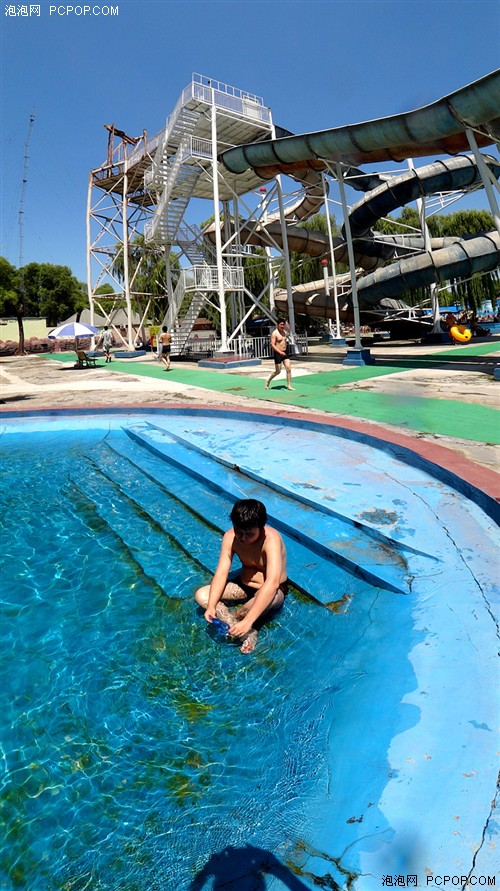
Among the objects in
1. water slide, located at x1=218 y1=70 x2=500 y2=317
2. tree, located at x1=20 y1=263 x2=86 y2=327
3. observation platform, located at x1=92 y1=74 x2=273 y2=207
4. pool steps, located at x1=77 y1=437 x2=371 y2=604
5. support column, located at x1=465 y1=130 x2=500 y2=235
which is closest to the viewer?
pool steps, located at x1=77 y1=437 x2=371 y2=604

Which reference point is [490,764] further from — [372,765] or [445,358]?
[445,358]

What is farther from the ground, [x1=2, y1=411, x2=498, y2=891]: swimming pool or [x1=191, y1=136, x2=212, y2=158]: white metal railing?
[x1=191, y1=136, x2=212, y2=158]: white metal railing

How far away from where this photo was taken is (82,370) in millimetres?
22375

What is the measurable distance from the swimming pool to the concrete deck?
147 centimetres

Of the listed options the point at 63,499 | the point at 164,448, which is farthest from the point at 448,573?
the point at 164,448

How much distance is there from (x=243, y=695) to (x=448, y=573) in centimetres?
191

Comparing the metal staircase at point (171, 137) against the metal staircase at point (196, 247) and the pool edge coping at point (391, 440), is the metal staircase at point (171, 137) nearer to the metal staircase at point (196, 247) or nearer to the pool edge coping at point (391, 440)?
the metal staircase at point (196, 247)

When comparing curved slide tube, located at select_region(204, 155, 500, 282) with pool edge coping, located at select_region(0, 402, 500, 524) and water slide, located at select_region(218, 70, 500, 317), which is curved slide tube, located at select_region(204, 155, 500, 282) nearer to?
water slide, located at select_region(218, 70, 500, 317)

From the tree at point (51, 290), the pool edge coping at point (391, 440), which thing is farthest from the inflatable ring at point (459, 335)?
the tree at point (51, 290)

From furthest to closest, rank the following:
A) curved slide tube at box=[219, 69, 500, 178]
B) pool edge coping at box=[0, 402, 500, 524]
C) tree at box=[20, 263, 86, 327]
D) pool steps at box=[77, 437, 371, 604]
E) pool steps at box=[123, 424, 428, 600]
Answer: tree at box=[20, 263, 86, 327] < curved slide tube at box=[219, 69, 500, 178] < pool edge coping at box=[0, 402, 500, 524] < pool steps at box=[77, 437, 371, 604] < pool steps at box=[123, 424, 428, 600]

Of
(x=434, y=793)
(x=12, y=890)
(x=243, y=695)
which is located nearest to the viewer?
(x=12, y=890)

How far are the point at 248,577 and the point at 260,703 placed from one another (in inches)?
39.7

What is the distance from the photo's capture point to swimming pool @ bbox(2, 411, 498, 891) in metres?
2.00

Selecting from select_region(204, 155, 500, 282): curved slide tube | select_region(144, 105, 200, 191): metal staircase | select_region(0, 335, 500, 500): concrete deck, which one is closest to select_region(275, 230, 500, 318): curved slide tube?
select_region(204, 155, 500, 282): curved slide tube
